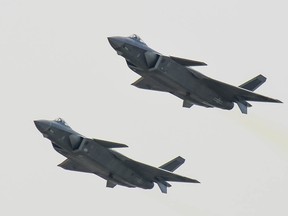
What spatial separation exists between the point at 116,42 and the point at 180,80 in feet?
21.9

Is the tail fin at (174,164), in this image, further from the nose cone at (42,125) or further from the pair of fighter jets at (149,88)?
the nose cone at (42,125)

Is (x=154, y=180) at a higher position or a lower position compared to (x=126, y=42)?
lower

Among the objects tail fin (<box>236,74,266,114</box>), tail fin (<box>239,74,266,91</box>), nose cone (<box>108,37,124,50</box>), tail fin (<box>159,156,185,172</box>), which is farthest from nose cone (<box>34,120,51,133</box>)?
tail fin (<box>239,74,266,91</box>)

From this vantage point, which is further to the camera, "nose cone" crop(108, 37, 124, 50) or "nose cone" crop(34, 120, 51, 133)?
"nose cone" crop(34, 120, 51, 133)

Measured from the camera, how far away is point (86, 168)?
106 m

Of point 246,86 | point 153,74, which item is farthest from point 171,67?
point 246,86

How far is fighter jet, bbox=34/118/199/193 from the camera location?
101875 mm

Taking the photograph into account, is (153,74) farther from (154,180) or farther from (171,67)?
(154,180)

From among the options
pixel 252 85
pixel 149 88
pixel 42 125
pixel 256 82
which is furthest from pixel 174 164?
pixel 42 125

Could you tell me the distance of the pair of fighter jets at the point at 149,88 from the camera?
10012 centimetres

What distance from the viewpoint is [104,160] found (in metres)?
103

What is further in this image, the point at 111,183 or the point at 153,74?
the point at 111,183

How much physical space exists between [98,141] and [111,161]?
2.35 metres

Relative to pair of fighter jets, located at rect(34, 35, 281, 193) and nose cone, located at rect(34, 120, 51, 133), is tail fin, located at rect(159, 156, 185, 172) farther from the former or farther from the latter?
nose cone, located at rect(34, 120, 51, 133)
